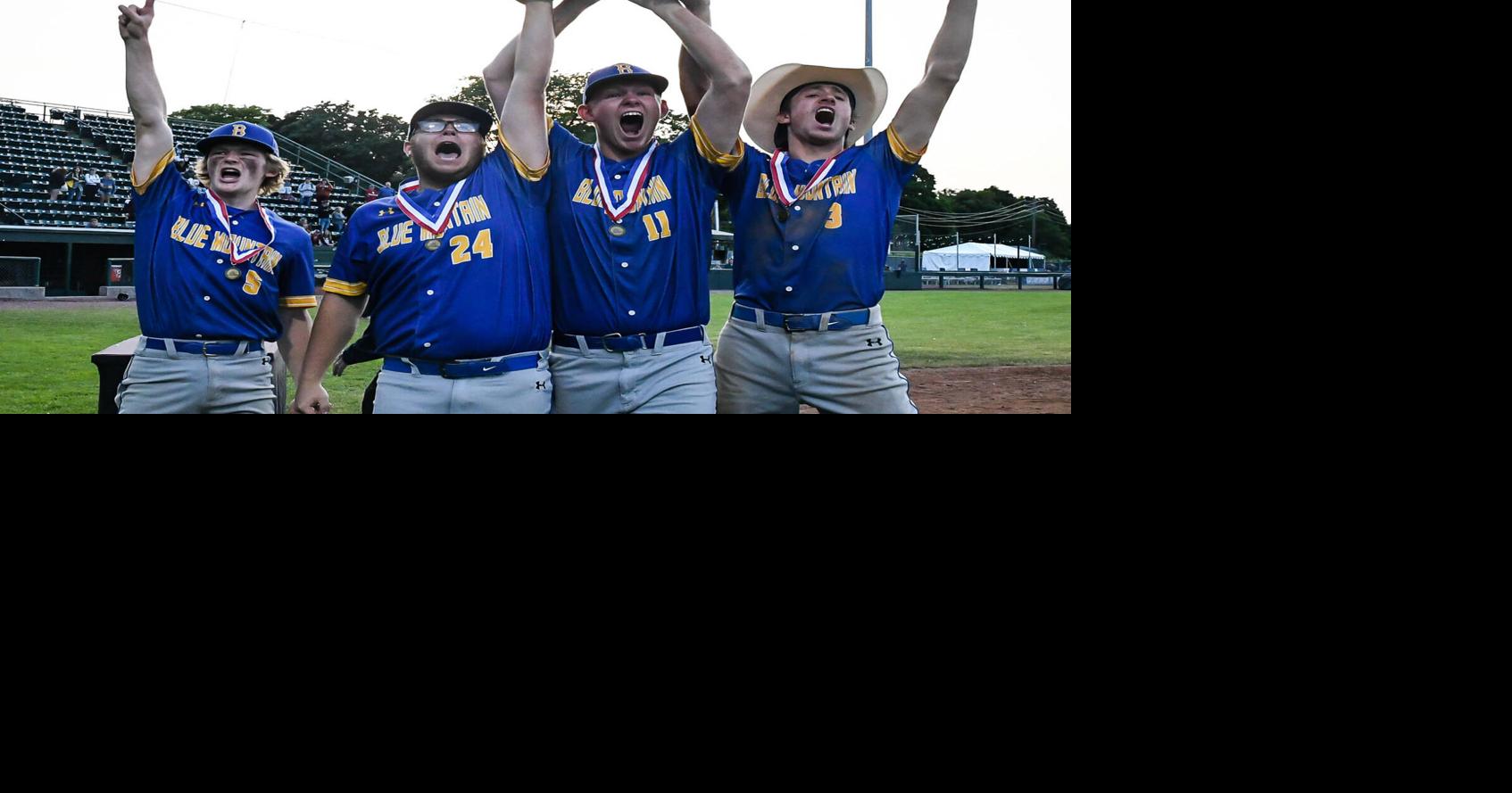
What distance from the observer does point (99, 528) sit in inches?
103

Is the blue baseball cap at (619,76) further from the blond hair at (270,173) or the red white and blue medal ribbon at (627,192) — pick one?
the blond hair at (270,173)

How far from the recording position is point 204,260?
2818 millimetres

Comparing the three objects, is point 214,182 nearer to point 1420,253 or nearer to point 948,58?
point 948,58

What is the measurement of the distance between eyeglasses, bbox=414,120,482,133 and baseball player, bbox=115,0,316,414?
1.39 feet

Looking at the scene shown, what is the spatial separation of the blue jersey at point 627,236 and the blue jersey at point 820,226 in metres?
0.13

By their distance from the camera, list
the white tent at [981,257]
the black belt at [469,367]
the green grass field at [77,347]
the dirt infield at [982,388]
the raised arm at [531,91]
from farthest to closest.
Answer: the dirt infield at [982,388]
the white tent at [981,257]
the green grass field at [77,347]
the black belt at [469,367]
the raised arm at [531,91]

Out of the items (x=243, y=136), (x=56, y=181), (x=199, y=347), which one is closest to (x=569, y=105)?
(x=243, y=136)

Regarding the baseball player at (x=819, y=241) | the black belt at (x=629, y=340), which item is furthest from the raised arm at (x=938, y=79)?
the black belt at (x=629, y=340)

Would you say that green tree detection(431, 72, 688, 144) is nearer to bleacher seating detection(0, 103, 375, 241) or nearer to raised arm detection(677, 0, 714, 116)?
raised arm detection(677, 0, 714, 116)

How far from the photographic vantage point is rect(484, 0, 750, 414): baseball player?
2.75 meters

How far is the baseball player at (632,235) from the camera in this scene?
2.75 meters

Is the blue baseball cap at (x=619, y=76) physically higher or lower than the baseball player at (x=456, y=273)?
higher

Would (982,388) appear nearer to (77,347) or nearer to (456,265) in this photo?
(456,265)

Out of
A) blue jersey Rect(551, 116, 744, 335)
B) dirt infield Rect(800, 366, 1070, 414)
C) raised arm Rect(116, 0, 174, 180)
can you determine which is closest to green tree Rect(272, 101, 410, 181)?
raised arm Rect(116, 0, 174, 180)
